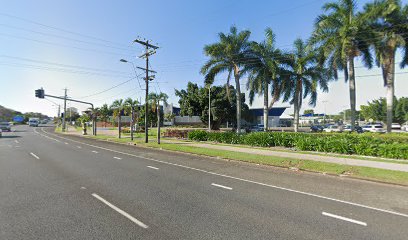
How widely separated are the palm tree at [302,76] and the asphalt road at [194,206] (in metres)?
18.6

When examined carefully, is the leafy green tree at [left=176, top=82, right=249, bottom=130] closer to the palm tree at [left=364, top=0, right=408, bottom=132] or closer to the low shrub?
the low shrub

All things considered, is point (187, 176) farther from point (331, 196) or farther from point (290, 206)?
point (331, 196)

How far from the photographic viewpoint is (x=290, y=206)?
6.08 m

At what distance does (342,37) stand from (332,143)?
38.4ft

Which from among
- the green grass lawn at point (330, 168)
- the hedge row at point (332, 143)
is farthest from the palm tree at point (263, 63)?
the green grass lawn at point (330, 168)

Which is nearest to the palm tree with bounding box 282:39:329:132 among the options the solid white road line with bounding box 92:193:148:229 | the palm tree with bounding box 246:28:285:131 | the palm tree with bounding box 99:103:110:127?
the palm tree with bounding box 246:28:285:131

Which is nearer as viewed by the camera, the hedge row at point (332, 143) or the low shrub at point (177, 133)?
the hedge row at point (332, 143)

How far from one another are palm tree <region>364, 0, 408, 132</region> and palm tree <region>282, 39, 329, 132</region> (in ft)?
16.5

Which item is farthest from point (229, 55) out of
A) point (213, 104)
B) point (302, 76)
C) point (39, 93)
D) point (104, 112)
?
point (104, 112)

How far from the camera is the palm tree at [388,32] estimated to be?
20234 millimetres

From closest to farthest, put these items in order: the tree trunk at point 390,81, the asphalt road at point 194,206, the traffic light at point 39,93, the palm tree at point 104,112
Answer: the asphalt road at point 194,206
the tree trunk at point 390,81
the traffic light at point 39,93
the palm tree at point 104,112

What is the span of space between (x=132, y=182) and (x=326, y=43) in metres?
22.0

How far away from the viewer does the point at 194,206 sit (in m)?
5.94

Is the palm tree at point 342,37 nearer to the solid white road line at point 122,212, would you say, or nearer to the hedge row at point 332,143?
the hedge row at point 332,143
